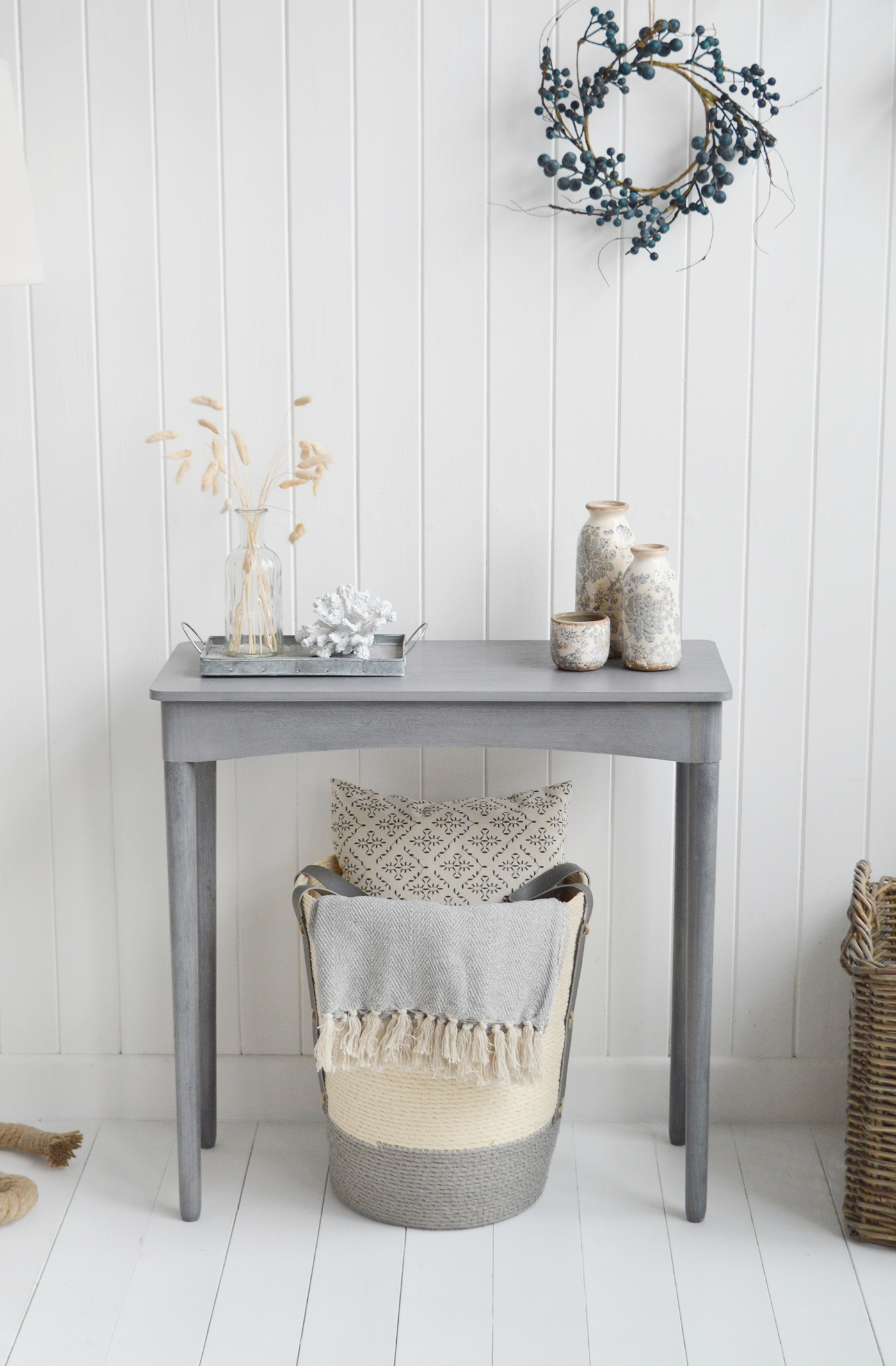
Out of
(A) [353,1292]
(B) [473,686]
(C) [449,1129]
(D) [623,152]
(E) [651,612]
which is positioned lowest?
(A) [353,1292]

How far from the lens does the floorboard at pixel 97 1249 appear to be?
1756mm

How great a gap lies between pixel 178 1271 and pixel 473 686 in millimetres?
978

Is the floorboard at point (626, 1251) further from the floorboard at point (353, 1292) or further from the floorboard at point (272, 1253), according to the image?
the floorboard at point (272, 1253)

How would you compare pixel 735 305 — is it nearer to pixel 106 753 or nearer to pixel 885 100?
pixel 885 100

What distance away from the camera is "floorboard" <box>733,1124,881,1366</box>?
1.74 metres

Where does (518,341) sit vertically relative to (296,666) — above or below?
above

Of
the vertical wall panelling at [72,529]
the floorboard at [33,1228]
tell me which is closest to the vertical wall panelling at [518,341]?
the vertical wall panelling at [72,529]

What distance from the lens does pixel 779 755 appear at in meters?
2.21

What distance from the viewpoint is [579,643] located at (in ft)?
6.14

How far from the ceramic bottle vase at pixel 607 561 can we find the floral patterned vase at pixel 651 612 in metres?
0.06

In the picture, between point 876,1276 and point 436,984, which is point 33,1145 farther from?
point 876,1276

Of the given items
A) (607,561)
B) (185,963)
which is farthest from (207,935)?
(607,561)

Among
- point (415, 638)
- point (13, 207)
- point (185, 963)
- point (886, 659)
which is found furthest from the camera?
point (886, 659)

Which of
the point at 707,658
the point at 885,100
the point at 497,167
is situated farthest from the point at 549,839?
the point at 885,100
